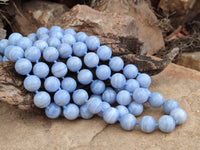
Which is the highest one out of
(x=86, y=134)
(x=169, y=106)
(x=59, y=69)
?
(x=59, y=69)

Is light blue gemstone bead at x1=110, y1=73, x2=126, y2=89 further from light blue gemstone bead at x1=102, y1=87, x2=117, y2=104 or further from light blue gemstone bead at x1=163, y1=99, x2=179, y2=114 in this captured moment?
light blue gemstone bead at x1=163, y1=99, x2=179, y2=114

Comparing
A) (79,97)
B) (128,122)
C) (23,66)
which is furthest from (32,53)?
(128,122)

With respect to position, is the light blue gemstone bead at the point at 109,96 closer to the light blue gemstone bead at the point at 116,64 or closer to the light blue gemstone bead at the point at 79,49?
the light blue gemstone bead at the point at 116,64

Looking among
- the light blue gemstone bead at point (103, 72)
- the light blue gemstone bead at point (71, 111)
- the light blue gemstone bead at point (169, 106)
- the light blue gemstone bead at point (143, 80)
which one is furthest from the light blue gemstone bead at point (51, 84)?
the light blue gemstone bead at point (169, 106)

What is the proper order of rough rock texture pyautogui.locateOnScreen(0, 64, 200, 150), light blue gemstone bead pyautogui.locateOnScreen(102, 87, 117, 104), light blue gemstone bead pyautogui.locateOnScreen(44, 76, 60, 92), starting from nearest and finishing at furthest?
rough rock texture pyautogui.locateOnScreen(0, 64, 200, 150) → light blue gemstone bead pyautogui.locateOnScreen(44, 76, 60, 92) → light blue gemstone bead pyautogui.locateOnScreen(102, 87, 117, 104)

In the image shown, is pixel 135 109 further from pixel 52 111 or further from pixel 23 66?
pixel 23 66

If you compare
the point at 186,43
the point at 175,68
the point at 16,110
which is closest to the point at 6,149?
the point at 16,110

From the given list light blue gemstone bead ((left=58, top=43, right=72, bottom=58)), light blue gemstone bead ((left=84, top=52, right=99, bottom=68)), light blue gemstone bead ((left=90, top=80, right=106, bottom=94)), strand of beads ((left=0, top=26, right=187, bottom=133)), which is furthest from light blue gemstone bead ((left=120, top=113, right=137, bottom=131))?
light blue gemstone bead ((left=58, top=43, right=72, bottom=58))
